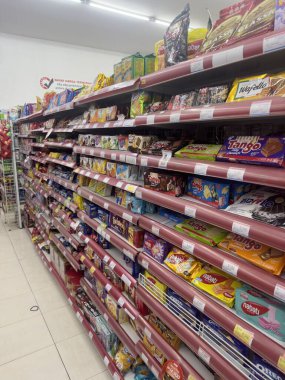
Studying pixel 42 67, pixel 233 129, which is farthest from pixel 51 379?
pixel 42 67

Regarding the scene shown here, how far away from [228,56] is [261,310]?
957 millimetres

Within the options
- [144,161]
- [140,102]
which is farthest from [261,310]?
[140,102]

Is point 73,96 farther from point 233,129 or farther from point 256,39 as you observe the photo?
point 256,39

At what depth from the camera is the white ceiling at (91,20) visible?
4602 millimetres

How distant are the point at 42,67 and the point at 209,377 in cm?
716

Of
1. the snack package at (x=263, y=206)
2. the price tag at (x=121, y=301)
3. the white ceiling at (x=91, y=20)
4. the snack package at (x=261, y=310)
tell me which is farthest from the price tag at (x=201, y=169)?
the white ceiling at (x=91, y=20)

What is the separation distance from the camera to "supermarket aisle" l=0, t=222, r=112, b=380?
82.6 inches

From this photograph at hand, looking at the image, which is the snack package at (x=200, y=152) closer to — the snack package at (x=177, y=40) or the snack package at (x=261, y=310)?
the snack package at (x=177, y=40)

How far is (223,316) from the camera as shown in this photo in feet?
3.46

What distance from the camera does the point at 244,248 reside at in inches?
41.9

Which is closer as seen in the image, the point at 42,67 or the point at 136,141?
the point at 136,141

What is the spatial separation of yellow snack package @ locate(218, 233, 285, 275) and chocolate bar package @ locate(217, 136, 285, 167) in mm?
333

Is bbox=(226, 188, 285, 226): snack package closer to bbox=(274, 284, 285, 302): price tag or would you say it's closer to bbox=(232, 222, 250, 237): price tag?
bbox=(232, 222, 250, 237): price tag

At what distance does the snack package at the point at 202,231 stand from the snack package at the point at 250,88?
0.60m
